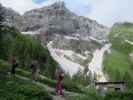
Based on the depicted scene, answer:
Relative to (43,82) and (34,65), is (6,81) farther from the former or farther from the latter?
(43,82)

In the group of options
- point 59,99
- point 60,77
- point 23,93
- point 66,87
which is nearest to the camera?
point 23,93

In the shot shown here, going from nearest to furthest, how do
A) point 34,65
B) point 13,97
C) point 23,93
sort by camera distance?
point 13,97 → point 23,93 → point 34,65

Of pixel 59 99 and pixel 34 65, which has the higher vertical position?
pixel 34 65

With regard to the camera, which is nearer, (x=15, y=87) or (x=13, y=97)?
(x=13, y=97)

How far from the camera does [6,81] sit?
34062 millimetres

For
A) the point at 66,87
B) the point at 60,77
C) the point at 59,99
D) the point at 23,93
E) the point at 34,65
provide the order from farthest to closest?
1. the point at 66,87
2. the point at 34,65
3. the point at 60,77
4. the point at 59,99
5. the point at 23,93

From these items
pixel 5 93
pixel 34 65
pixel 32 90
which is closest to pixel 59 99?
pixel 32 90

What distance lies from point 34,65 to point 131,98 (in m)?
15.9

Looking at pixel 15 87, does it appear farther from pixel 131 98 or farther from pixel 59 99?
pixel 131 98

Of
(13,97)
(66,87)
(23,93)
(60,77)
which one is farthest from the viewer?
(66,87)

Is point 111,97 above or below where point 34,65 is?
below

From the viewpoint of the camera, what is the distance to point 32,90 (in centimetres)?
3155

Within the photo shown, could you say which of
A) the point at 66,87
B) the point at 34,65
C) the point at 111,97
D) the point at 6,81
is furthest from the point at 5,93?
the point at 66,87

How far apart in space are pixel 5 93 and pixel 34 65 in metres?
15.6
